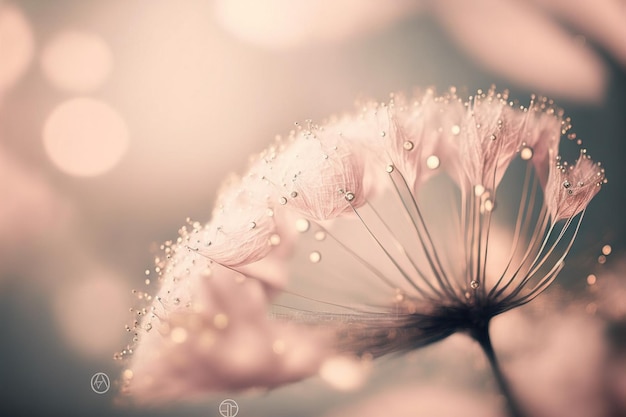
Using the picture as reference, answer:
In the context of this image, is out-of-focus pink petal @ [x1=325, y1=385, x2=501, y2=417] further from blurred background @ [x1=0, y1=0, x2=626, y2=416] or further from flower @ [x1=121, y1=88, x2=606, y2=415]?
blurred background @ [x1=0, y1=0, x2=626, y2=416]

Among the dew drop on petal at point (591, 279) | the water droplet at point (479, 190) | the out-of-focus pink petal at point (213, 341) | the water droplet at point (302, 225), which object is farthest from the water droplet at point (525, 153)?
the out-of-focus pink petal at point (213, 341)

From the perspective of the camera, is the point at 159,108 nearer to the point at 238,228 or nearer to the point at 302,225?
the point at 238,228

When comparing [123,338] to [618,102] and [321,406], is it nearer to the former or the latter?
[321,406]

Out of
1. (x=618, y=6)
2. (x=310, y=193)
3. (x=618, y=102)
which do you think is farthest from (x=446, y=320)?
(x=618, y=6)

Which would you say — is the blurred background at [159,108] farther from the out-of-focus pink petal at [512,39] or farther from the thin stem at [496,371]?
the thin stem at [496,371]

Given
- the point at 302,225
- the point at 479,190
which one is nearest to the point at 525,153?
the point at 479,190

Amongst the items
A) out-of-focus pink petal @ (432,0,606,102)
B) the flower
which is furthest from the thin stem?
out-of-focus pink petal @ (432,0,606,102)
